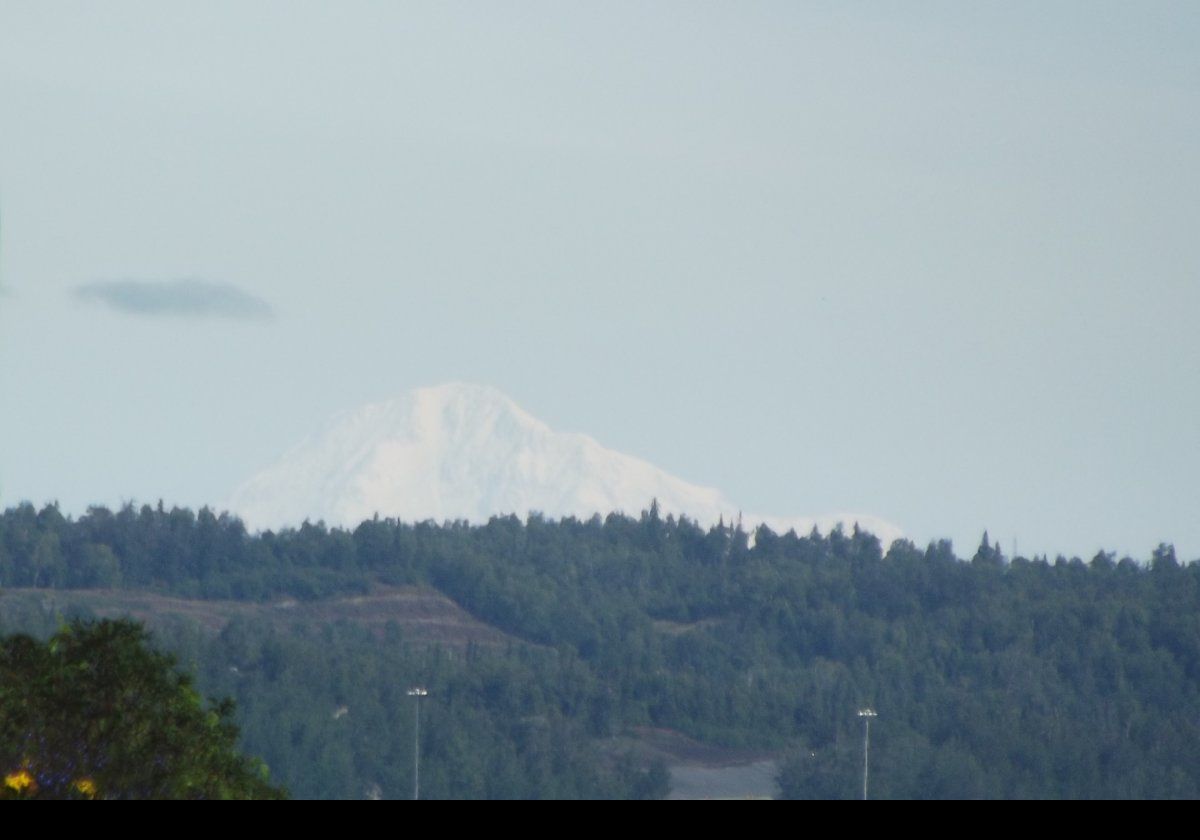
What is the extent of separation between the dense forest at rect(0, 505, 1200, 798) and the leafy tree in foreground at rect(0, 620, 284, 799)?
8307cm

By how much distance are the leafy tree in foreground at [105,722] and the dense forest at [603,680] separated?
83.1 m

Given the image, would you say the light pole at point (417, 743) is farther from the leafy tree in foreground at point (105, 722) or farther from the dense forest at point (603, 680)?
the leafy tree in foreground at point (105, 722)

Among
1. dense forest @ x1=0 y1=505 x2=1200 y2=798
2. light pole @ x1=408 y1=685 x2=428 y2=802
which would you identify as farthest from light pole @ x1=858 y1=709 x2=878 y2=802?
light pole @ x1=408 y1=685 x2=428 y2=802

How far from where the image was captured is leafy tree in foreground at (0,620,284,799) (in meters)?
21.5

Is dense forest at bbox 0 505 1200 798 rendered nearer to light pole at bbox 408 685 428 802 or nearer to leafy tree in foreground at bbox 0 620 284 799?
light pole at bbox 408 685 428 802

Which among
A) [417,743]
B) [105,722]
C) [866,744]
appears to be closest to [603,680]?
[866,744]

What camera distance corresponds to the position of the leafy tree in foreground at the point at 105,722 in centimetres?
2145

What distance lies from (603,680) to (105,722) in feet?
472

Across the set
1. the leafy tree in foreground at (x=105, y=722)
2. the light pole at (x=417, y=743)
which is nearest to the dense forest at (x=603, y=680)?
the light pole at (x=417, y=743)

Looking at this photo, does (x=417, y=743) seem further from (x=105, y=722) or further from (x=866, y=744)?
(x=105, y=722)

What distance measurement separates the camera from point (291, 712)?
411 feet
